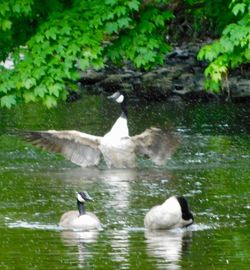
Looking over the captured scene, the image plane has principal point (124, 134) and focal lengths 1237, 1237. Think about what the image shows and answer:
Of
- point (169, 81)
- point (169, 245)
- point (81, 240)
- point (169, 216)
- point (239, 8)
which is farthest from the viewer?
point (169, 81)

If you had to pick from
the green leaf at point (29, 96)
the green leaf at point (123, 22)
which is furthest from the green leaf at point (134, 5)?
the green leaf at point (29, 96)

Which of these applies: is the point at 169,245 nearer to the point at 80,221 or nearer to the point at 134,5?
the point at 80,221

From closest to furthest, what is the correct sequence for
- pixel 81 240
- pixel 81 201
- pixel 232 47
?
pixel 81 240, pixel 81 201, pixel 232 47

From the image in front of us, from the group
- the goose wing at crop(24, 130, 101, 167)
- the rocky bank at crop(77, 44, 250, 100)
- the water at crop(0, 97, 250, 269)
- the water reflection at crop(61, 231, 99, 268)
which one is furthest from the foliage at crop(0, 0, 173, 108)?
the rocky bank at crop(77, 44, 250, 100)

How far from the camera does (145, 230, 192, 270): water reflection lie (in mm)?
12713

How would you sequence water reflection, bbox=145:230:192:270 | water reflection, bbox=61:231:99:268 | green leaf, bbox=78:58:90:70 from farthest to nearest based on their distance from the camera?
green leaf, bbox=78:58:90:70 < water reflection, bbox=61:231:99:268 < water reflection, bbox=145:230:192:270

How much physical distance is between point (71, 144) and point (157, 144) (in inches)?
57.0

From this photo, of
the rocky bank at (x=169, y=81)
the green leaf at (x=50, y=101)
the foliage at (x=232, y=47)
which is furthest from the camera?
the rocky bank at (x=169, y=81)

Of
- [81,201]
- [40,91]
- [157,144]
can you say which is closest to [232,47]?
[157,144]

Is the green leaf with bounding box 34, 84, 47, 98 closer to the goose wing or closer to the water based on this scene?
the goose wing

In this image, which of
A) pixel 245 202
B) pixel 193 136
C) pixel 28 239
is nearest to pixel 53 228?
pixel 28 239

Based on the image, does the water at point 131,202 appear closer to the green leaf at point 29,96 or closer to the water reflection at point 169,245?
the water reflection at point 169,245

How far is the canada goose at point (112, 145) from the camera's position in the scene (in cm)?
1981

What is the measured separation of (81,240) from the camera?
46.4 ft
